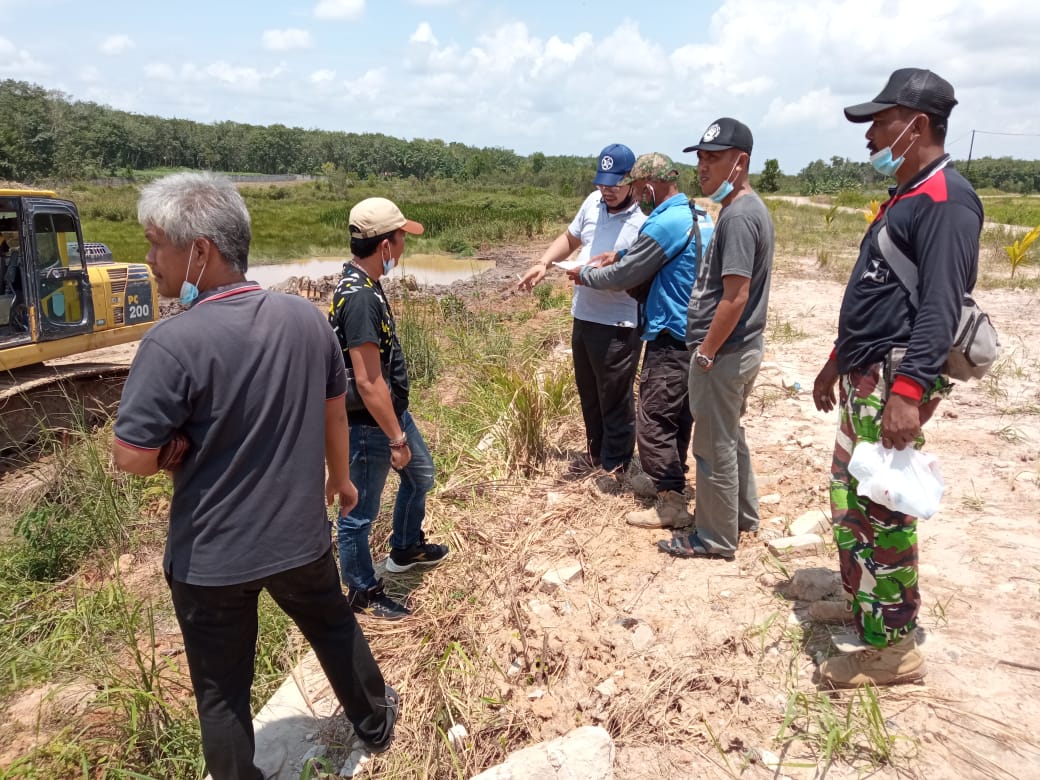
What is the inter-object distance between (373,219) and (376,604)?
1.57 meters

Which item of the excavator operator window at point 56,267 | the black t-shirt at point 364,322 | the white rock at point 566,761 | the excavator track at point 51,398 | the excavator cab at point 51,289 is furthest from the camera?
the excavator operator window at point 56,267

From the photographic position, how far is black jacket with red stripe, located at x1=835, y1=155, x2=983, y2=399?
1811mm

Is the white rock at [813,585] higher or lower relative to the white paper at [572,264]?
lower

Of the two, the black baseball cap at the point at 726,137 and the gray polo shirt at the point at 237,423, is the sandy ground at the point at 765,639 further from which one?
the black baseball cap at the point at 726,137

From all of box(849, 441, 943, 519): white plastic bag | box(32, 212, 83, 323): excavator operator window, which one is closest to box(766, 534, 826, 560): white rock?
box(849, 441, 943, 519): white plastic bag

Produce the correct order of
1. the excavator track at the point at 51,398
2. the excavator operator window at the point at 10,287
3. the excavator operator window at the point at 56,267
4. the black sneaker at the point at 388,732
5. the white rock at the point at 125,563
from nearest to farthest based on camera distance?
the black sneaker at the point at 388,732 < the white rock at the point at 125,563 < the excavator track at the point at 51,398 < the excavator operator window at the point at 56,267 < the excavator operator window at the point at 10,287

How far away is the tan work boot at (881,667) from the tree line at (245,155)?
17.0 meters

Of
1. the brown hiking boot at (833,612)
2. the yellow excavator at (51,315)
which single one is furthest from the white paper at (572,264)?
the yellow excavator at (51,315)

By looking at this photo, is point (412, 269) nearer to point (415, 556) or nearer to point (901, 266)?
point (415, 556)

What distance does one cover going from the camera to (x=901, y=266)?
1.93 metres

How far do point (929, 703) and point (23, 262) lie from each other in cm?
627

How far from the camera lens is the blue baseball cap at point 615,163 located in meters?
3.31

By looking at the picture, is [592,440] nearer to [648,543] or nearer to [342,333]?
[648,543]

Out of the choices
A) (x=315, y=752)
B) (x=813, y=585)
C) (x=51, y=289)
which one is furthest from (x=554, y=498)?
(x=51, y=289)
